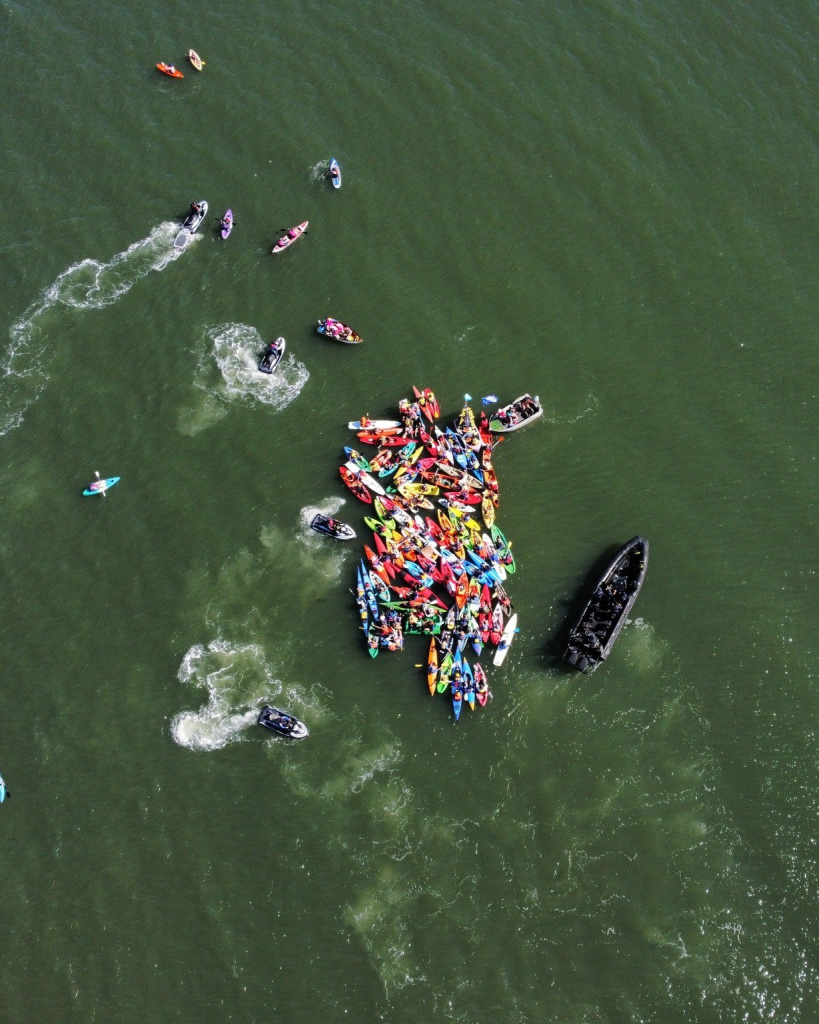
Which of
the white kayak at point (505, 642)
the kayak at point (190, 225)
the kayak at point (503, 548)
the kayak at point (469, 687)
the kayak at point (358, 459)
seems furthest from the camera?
the kayak at point (190, 225)

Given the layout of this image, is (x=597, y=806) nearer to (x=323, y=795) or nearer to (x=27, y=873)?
(x=323, y=795)

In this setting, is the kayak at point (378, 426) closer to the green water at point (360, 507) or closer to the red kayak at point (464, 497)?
the green water at point (360, 507)

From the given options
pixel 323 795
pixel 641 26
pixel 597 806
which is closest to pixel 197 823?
pixel 323 795

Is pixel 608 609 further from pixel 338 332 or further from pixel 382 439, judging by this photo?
pixel 338 332

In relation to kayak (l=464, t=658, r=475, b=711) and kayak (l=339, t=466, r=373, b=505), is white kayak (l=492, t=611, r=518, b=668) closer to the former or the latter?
kayak (l=464, t=658, r=475, b=711)

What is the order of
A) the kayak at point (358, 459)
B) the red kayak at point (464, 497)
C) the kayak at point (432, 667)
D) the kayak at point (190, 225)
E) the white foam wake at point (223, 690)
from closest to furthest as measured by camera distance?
the kayak at point (432, 667) < the white foam wake at point (223, 690) < the red kayak at point (464, 497) < the kayak at point (358, 459) < the kayak at point (190, 225)

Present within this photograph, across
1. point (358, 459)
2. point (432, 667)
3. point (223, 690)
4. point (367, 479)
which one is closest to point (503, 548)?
point (432, 667)

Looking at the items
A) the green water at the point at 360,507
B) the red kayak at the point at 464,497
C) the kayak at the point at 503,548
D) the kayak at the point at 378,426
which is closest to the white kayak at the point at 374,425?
the kayak at the point at 378,426

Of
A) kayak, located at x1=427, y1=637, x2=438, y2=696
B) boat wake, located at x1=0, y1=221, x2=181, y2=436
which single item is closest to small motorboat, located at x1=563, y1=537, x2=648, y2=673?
kayak, located at x1=427, y1=637, x2=438, y2=696
